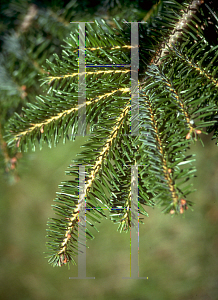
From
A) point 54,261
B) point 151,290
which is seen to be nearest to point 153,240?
point 151,290

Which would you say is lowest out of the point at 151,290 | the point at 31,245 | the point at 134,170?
the point at 151,290

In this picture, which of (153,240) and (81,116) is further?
(153,240)

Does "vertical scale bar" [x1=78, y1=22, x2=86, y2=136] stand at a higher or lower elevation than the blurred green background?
higher

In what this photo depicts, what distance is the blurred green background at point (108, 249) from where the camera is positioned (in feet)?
2.04

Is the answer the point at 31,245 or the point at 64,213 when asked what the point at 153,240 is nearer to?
the point at 31,245

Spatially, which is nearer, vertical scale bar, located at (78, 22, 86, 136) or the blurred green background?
vertical scale bar, located at (78, 22, 86, 136)

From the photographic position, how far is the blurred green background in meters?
0.62

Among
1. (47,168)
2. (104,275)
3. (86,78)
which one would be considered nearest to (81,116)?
(86,78)

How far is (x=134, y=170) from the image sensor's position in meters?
0.22

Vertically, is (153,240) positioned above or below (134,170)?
below

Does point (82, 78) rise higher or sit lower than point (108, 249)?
higher

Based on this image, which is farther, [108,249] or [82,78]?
[108,249]

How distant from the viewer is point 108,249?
25.8 inches

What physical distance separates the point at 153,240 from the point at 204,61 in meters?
0.57
